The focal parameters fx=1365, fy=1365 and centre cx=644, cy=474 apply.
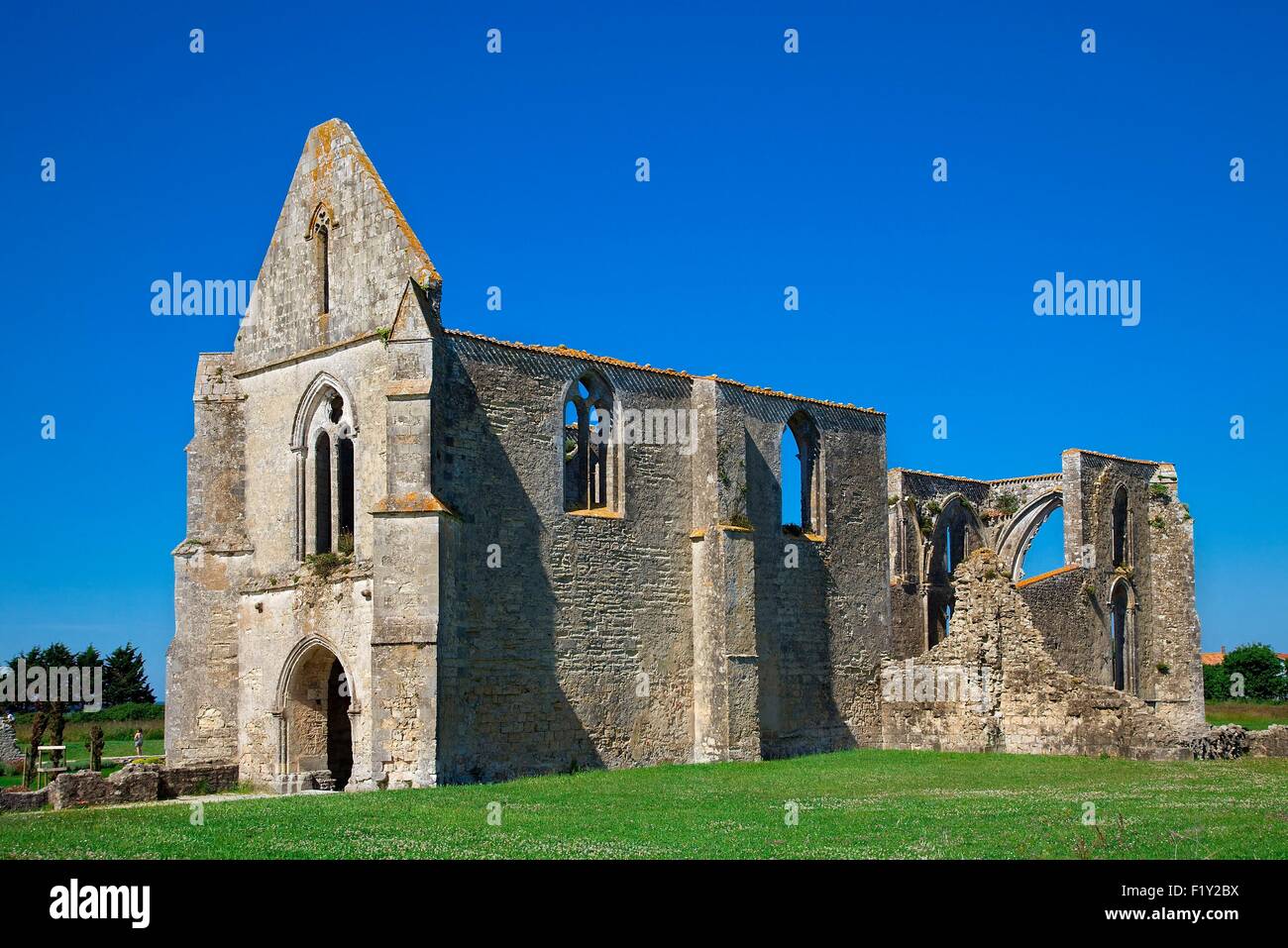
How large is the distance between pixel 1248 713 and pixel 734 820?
36.5m

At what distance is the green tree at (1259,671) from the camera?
57844mm

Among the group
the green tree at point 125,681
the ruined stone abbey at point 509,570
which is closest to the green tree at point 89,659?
the green tree at point 125,681

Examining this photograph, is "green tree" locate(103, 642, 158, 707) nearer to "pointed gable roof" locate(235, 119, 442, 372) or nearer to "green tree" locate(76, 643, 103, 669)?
"green tree" locate(76, 643, 103, 669)

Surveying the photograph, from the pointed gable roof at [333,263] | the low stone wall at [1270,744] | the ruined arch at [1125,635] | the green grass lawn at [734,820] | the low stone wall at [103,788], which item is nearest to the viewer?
the green grass lawn at [734,820]

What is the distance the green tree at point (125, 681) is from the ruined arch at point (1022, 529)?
3665 centimetres

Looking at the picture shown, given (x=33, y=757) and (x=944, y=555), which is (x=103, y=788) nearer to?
(x=33, y=757)

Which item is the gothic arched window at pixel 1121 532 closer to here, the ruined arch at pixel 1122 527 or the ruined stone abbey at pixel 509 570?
the ruined arch at pixel 1122 527

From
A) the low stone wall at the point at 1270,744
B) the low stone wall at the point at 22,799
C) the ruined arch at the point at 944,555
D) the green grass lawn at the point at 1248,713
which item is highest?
the ruined arch at the point at 944,555

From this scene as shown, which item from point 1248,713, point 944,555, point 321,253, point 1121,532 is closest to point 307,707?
point 321,253

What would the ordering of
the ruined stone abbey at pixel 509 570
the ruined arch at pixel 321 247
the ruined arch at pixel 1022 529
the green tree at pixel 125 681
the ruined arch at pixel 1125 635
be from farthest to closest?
1. the green tree at pixel 125 681
2. the ruined arch at pixel 1022 529
3. the ruined arch at pixel 1125 635
4. the ruined arch at pixel 321 247
5. the ruined stone abbey at pixel 509 570

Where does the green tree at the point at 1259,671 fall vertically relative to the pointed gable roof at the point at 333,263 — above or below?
below

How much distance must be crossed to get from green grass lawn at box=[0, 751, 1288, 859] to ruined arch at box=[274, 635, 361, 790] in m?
4.21

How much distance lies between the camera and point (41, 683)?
4688 cm

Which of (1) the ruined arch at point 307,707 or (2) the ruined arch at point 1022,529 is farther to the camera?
(2) the ruined arch at point 1022,529
